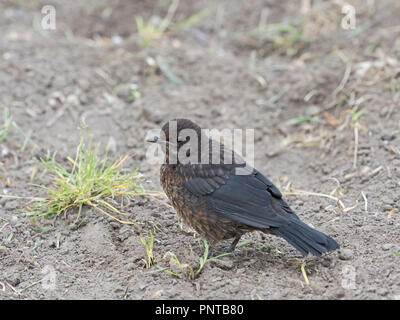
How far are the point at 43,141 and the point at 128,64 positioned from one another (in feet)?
6.28

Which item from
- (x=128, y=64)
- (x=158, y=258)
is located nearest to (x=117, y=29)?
(x=128, y=64)

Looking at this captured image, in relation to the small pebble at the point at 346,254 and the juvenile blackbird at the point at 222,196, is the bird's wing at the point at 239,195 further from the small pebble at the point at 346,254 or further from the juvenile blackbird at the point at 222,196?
the small pebble at the point at 346,254

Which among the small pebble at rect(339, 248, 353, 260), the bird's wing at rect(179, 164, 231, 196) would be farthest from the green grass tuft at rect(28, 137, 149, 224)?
the small pebble at rect(339, 248, 353, 260)

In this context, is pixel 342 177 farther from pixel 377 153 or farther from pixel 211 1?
pixel 211 1

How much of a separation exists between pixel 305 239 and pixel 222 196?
0.73m

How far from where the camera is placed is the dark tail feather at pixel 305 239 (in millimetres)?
3707

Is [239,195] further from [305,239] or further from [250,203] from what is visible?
[305,239]

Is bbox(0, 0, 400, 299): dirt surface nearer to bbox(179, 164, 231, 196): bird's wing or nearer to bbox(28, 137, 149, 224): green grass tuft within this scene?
bbox(28, 137, 149, 224): green grass tuft

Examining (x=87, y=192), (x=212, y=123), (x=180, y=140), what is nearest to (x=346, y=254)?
(x=180, y=140)

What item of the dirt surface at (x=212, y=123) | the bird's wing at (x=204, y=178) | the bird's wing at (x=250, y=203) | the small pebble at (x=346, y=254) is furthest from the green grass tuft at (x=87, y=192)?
the small pebble at (x=346, y=254)

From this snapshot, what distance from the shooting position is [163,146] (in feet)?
14.7

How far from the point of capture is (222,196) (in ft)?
13.3

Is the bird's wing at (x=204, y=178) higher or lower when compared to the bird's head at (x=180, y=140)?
lower

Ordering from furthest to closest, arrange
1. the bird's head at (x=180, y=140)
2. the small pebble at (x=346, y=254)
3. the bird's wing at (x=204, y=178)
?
the bird's head at (x=180, y=140) < the bird's wing at (x=204, y=178) < the small pebble at (x=346, y=254)
